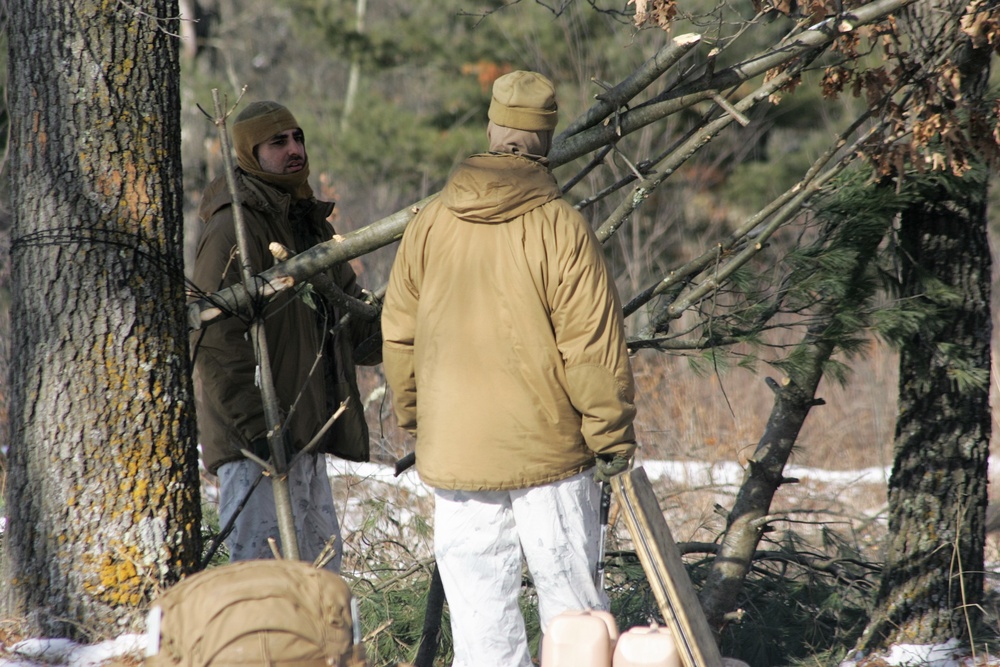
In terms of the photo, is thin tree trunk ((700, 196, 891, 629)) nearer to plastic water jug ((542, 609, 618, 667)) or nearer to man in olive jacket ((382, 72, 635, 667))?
man in olive jacket ((382, 72, 635, 667))

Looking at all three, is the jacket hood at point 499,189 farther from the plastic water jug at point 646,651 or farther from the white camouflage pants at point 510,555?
the plastic water jug at point 646,651

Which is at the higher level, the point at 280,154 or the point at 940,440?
the point at 280,154

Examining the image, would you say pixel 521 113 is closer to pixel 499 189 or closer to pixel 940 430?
pixel 499 189

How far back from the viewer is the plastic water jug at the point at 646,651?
2355mm

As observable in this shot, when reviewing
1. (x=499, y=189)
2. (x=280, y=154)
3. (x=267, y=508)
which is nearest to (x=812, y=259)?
(x=499, y=189)

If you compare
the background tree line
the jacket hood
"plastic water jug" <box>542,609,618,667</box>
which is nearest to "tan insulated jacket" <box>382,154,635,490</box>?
the jacket hood

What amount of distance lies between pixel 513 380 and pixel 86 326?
134 centimetres

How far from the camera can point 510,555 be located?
8.93ft

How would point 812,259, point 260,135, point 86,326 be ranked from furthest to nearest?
point 812,259
point 260,135
point 86,326

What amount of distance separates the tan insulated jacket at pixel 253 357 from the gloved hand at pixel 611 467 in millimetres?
1117

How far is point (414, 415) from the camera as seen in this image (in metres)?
2.91

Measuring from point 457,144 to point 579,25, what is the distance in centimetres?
256

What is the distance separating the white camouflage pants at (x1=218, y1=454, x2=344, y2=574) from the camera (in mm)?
3383

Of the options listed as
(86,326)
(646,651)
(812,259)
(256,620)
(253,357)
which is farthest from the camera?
(812,259)
